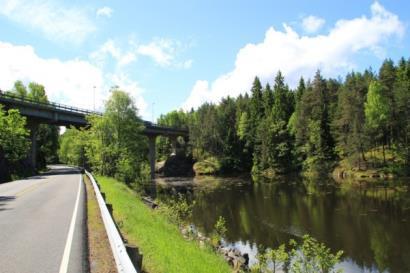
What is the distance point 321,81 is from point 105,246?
287 feet

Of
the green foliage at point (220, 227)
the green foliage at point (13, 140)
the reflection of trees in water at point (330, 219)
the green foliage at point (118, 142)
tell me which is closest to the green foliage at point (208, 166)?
the green foliage at point (118, 142)

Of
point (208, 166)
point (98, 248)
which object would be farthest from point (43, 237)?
point (208, 166)

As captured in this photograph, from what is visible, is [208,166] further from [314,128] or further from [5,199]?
[5,199]

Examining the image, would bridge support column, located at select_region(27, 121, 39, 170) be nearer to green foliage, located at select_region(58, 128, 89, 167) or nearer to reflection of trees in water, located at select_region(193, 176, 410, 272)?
green foliage, located at select_region(58, 128, 89, 167)

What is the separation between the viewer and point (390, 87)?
8319 cm

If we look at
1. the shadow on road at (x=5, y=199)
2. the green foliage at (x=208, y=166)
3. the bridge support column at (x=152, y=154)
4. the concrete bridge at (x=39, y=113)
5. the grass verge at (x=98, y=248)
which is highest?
the concrete bridge at (x=39, y=113)

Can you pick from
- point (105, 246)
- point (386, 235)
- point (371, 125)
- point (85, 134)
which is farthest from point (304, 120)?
point (105, 246)

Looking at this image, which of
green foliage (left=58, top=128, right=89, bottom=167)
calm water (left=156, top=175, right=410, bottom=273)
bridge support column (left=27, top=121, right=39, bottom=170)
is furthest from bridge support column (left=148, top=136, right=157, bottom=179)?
calm water (left=156, top=175, right=410, bottom=273)

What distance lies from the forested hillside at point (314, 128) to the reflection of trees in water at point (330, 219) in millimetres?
21639

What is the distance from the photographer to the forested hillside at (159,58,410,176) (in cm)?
7662

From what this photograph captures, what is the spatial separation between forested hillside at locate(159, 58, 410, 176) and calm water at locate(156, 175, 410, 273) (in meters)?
20.7

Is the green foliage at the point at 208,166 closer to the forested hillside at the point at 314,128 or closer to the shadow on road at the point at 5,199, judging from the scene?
the forested hillside at the point at 314,128

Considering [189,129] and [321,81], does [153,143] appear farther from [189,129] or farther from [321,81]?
[321,81]

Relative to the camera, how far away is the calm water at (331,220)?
25375 mm
